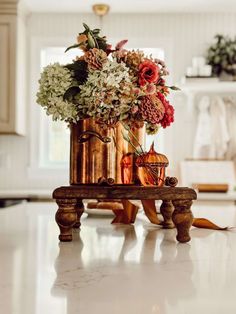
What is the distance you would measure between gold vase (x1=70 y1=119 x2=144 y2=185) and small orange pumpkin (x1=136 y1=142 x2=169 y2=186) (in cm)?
7

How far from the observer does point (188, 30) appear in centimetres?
491

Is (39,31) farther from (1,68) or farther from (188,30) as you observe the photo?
(188,30)

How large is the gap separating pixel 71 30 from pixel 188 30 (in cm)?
104

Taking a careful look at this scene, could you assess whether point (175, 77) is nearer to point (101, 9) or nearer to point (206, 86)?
point (206, 86)

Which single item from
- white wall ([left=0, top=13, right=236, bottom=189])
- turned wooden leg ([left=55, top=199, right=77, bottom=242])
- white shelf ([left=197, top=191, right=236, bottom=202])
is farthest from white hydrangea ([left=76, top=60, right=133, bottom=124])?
white wall ([left=0, top=13, right=236, bottom=189])

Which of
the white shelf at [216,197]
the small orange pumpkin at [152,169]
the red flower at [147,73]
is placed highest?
the red flower at [147,73]

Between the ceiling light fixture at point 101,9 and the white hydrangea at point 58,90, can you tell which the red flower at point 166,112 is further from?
the ceiling light fixture at point 101,9

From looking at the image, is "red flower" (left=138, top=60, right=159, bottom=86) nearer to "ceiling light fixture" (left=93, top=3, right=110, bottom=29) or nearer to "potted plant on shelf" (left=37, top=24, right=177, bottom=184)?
"potted plant on shelf" (left=37, top=24, right=177, bottom=184)

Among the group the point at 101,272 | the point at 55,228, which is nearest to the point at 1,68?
the point at 55,228

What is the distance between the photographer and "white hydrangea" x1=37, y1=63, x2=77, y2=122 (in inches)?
49.2

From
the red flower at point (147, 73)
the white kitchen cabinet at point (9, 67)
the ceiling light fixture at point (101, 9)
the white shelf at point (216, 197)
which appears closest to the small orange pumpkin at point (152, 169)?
the red flower at point (147, 73)

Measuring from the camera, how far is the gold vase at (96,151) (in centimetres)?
127

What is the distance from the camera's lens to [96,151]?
50.6 inches

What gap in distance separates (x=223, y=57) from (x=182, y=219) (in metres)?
3.72
